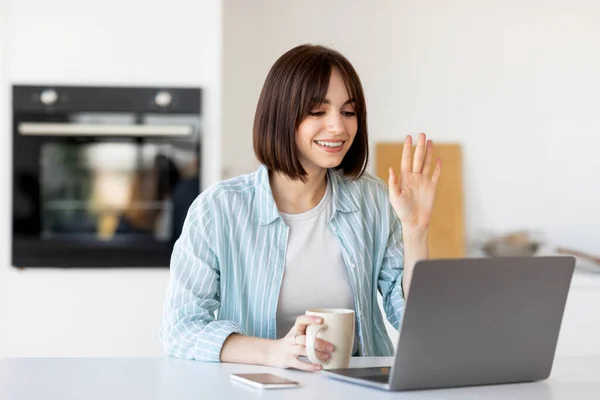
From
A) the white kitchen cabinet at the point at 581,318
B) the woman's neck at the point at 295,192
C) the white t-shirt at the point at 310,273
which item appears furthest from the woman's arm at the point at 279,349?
the white kitchen cabinet at the point at 581,318

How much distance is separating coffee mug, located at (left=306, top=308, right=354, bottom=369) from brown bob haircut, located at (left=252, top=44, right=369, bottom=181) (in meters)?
0.51

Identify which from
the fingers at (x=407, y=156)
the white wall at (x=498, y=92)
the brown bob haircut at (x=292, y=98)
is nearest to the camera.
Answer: the fingers at (x=407, y=156)

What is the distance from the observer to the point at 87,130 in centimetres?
314

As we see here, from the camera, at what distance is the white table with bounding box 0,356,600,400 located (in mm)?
1157

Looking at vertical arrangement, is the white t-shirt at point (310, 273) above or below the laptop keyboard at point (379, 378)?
above

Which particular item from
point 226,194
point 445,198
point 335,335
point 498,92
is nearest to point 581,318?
point 445,198

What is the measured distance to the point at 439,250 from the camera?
3797mm

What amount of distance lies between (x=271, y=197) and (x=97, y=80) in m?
1.62

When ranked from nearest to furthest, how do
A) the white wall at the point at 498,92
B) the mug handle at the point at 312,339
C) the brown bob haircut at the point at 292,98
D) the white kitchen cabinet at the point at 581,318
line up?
the mug handle at the point at 312,339
the brown bob haircut at the point at 292,98
the white kitchen cabinet at the point at 581,318
the white wall at the point at 498,92

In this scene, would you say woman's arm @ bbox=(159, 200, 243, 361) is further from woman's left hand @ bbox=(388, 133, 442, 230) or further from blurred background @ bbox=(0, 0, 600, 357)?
blurred background @ bbox=(0, 0, 600, 357)

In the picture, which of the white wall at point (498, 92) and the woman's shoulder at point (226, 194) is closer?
the woman's shoulder at point (226, 194)

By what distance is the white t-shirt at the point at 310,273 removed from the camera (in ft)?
5.70

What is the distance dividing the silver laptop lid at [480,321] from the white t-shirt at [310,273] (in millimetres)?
545

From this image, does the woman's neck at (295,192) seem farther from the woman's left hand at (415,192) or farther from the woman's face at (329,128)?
the woman's left hand at (415,192)
